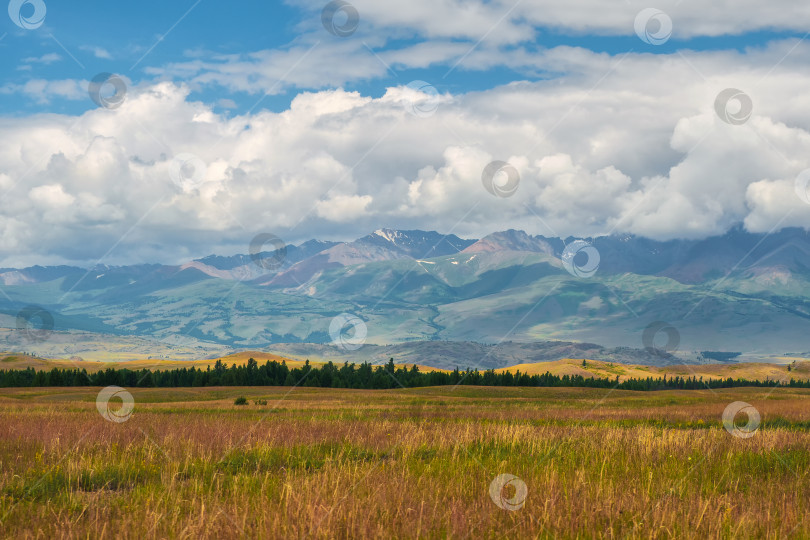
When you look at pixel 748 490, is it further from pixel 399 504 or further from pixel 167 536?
pixel 167 536

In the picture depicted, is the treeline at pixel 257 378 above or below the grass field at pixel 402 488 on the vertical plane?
above

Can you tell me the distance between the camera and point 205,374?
140500 millimetres

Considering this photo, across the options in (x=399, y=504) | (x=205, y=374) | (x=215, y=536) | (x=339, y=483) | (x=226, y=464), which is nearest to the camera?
(x=215, y=536)

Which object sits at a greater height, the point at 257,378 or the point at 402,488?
the point at 257,378

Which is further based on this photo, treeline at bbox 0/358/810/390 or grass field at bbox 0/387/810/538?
treeline at bbox 0/358/810/390

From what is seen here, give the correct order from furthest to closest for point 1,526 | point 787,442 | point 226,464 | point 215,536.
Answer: point 787,442 → point 226,464 → point 1,526 → point 215,536

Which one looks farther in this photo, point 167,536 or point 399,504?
point 399,504

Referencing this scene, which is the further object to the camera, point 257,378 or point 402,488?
point 257,378

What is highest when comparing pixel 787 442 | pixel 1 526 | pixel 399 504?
pixel 787 442

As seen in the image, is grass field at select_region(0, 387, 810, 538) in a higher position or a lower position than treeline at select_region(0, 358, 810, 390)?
lower

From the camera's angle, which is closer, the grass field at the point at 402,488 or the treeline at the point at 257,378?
the grass field at the point at 402,488

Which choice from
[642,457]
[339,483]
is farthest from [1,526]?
[642,457]

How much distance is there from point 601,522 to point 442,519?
2.00m

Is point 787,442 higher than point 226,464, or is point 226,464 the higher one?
point 787,442
